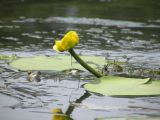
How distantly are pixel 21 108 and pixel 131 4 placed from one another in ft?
26.1

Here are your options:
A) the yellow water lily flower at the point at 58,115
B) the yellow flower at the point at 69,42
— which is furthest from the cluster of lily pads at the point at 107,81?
the yellow water lily flower at the point at 58,115

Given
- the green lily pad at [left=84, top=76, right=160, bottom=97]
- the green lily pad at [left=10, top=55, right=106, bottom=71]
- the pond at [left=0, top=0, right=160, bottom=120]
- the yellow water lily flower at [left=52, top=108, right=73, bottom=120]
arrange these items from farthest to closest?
the green lily pad at [left=10, top=55, right=106, bottom=71] < the green lily pad at [left=84, top=76, right=160, bottom=97] < the pond at [left=0, top=0, right=160, bottom=120] < the yellow water lily flower at [left=52, top=108, right=73, bottom=120]

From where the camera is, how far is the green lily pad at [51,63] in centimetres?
396

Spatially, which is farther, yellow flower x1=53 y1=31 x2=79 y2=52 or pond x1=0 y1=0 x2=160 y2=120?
yellow flower x1=53 y1=31 x2=79 y2=52

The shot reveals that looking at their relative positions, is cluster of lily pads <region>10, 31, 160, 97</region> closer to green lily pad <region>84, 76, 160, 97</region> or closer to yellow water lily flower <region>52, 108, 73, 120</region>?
green lily pad <region>84, 76, 160, 97</region>

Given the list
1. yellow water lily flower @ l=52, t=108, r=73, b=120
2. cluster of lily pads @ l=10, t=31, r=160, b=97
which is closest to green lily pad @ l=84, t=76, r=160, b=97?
cluster of lily pads @ l=10, t=31, r=160, b=97

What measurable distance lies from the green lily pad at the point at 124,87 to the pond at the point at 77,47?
0.16ft

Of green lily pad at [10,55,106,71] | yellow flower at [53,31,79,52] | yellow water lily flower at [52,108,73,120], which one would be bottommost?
yellow water lily flower at [52,108,73,120]

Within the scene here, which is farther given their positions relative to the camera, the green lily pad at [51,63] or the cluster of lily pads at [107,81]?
the green lily pad at [51,63]

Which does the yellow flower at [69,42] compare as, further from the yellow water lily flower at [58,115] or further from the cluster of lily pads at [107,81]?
the yellow water lily flower at [58,115]

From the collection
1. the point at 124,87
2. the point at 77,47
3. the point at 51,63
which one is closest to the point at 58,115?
the point at 124,87

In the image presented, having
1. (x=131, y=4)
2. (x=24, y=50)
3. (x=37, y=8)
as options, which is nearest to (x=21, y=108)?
(x=24, y=50)

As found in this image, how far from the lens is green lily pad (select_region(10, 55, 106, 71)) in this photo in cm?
396

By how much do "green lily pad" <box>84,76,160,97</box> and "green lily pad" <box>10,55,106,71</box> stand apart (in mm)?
656
